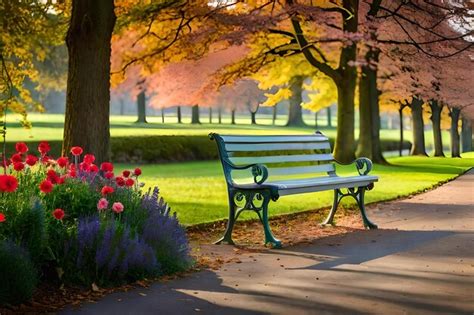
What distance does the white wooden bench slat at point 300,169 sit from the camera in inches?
346

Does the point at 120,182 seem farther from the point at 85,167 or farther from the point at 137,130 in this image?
the point at 137,130

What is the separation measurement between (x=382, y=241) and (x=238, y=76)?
15.6m

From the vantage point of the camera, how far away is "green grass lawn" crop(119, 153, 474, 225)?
39.1 ft

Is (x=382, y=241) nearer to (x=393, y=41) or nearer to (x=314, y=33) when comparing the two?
(x=393, y=41)

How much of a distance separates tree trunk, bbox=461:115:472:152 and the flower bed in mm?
32511

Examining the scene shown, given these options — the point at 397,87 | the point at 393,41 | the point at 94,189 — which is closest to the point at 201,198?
the point at 94,189

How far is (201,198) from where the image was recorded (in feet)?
45.5

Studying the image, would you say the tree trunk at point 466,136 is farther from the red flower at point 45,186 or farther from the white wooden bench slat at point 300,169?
the red flower at point 45,186

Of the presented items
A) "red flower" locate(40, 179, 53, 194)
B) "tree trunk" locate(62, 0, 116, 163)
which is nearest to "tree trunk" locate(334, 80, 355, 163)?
"tree trunk" locate(62, 0, 116, 163)

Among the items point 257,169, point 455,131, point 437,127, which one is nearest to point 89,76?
point 257,169

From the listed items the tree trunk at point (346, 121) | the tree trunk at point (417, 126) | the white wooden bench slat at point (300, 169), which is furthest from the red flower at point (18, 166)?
the tree trunk at point (417, 126)

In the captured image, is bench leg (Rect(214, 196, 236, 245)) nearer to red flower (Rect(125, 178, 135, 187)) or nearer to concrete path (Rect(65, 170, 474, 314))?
concrete path (Rect(65, 170, 474, 314))

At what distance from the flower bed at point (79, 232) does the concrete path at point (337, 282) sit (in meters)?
0.33

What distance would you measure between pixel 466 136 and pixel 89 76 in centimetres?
3330
